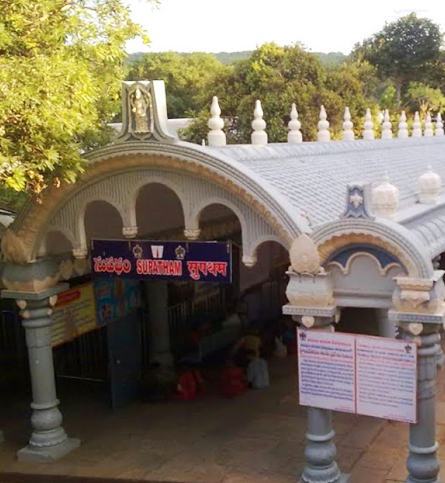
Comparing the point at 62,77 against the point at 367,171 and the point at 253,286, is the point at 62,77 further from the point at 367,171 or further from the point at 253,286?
the point at 253,286

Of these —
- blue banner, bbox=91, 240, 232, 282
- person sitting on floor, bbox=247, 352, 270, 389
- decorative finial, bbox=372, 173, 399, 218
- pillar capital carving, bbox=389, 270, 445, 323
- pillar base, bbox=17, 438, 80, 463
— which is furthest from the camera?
person sitting on floor, bbox=247, 352, 270, 389

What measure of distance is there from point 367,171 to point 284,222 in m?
3.89

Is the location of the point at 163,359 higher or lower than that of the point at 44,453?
higher

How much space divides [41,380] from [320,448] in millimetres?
3792

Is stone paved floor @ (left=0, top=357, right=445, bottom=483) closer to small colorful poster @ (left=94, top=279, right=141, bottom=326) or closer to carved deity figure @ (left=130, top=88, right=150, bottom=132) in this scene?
small colorful poster @ (left=94, top=279, right=141, bottom=326)

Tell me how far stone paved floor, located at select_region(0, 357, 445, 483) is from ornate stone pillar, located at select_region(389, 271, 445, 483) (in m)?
1.05

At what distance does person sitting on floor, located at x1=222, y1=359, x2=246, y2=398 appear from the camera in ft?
37.7

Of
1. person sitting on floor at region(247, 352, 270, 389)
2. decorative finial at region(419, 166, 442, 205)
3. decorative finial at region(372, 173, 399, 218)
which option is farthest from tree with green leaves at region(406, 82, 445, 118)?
decorative finial at region(372, 173, 399, 218)

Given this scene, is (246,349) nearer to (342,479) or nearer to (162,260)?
(162,260)

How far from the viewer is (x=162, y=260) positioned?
9.12 m

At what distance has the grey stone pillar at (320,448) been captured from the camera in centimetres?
787

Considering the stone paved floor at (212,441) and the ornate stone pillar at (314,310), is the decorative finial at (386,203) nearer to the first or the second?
the ornate stone pillar at (314,310)

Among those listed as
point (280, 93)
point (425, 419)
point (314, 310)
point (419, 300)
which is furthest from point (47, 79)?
point (280, 93)

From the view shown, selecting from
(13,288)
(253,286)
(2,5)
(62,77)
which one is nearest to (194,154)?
(62,77)
